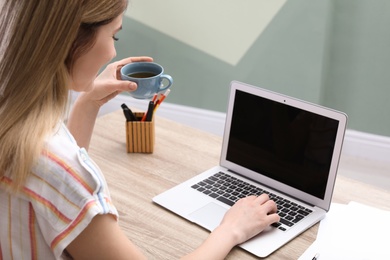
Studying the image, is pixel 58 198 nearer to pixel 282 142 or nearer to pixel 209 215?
pixel 209 215

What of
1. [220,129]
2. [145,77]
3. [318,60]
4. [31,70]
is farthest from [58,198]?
[220,129]

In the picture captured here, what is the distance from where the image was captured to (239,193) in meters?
1.38

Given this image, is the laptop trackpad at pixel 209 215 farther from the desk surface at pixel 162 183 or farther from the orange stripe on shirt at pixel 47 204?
the orange stripe on shirt at pixel 47 204

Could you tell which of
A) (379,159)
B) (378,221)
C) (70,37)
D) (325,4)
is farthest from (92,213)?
(379,159)

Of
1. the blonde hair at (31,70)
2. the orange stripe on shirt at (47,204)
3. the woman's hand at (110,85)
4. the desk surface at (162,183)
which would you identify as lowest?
the desk surface at (162,183)

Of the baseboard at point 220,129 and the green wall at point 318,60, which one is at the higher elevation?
the green wall at point 318,60

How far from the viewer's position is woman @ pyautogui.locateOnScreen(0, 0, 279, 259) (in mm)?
904

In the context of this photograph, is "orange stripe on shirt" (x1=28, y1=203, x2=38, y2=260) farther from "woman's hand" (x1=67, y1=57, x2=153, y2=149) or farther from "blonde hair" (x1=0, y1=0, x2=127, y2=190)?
"woman's hand" (x1=67, y1=57, x2=153, y2=149)

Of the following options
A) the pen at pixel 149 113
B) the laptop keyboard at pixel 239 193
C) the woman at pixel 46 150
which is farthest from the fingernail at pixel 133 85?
the woman at pixel 46 150

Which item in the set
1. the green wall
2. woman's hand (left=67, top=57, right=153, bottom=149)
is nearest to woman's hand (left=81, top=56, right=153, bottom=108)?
woman's hand (left=67, top=57, right=153, bottom=149)

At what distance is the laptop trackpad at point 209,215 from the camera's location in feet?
4.15

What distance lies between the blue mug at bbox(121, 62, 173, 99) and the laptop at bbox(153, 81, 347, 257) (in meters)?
0.19

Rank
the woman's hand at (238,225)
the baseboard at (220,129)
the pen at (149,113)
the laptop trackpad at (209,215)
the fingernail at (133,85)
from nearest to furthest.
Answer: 1. the woman's hand at (238,225)
2. the laptop trackpad at (209,215)
3. the fingernail at (133,85)
4. the pen at (149,113)
5. the baseboard at (220,129)

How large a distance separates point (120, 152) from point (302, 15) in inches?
59.7
